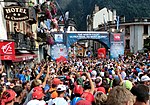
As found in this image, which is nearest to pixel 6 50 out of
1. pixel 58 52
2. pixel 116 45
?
pixel 58 52

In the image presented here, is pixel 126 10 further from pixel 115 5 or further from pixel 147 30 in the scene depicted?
pixel 147 30

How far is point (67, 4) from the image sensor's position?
149 m

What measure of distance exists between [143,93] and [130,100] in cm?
59

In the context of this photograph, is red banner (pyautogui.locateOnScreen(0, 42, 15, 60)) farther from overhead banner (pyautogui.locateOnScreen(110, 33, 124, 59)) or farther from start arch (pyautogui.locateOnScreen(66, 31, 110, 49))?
start arch (pyautogui.locateOnScreen(66, 31, 110, 49))

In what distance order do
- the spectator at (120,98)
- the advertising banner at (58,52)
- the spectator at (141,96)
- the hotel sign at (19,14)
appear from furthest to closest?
the advertising banner at (58,52), the hotel sign at (19,14), the spectator at (141,96), the spectator at (120,98)

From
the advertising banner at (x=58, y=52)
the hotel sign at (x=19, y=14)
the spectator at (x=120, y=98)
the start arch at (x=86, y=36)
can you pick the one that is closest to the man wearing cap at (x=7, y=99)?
the spectator at (x=120, y=98)

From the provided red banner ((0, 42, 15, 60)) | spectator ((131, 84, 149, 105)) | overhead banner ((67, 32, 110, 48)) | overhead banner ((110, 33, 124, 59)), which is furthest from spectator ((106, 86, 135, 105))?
overhead banner ((67, 32, 110, 48))

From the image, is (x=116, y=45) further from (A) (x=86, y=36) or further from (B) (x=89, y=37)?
(A) (x=86, y=36)

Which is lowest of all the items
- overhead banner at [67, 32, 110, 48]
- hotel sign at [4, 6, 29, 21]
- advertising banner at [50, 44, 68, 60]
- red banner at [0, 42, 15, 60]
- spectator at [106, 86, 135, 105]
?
advertising banner at [50, 44, 68, 60]

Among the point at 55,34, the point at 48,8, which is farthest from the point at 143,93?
the point at 55,34

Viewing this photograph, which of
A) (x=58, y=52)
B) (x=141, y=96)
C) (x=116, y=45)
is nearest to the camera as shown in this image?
(x=141, y=96)

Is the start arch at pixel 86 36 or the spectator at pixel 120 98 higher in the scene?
the start arch at pixel 86 36

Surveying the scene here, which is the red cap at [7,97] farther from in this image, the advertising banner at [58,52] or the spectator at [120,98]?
the advertising banner at [58,52]

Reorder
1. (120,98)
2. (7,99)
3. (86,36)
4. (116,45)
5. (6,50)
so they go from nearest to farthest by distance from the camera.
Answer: (120,98), (7,99), (6,50), (116,45), (86,36)
